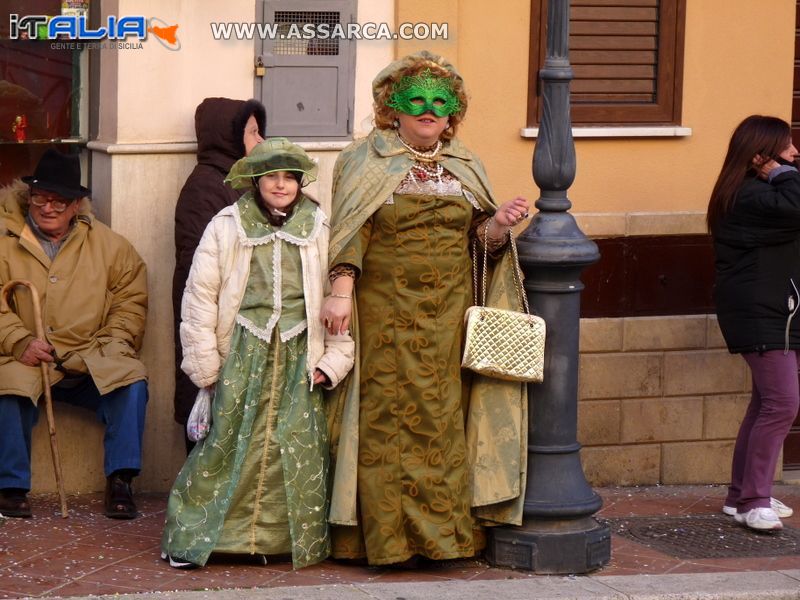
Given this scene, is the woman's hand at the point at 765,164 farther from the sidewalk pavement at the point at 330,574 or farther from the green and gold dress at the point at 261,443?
the green and gold dress at the point at 261,443

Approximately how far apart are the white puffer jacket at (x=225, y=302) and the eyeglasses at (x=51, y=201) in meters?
1.15

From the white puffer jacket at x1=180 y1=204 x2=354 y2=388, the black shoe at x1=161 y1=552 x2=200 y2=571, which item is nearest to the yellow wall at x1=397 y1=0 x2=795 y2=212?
the white puffer jacket at x1=180 y1=204 x2=354 y2=388

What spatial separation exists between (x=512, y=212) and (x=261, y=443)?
4.57ft

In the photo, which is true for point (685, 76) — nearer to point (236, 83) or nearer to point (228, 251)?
point (236, 83)

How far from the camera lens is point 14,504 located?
24.6 feet

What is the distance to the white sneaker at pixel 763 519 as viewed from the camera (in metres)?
7.71

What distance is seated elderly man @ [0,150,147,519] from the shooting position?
24.5 feet

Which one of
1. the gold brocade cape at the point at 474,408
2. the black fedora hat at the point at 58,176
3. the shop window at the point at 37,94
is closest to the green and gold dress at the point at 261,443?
the gold brocade cape at the point at 474,408

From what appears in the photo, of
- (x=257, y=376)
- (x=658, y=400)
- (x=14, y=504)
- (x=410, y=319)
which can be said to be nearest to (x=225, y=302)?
(x=257, y=376)

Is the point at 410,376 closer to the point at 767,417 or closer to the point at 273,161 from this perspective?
the point at 273,161

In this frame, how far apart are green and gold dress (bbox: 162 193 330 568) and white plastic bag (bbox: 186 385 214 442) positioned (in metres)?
0.04

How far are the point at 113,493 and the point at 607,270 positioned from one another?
110 inches

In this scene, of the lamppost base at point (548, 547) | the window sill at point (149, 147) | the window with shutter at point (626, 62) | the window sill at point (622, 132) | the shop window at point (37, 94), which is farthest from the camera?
the window with shutter at point (626, 62)

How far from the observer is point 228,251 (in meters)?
6.70
